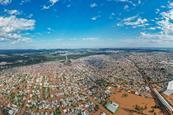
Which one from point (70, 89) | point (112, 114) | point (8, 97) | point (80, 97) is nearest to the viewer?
point (112, 114)

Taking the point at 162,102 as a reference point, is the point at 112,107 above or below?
below

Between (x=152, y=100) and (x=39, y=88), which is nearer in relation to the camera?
(x=152, y=100)

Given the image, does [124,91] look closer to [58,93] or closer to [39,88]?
[58,93]

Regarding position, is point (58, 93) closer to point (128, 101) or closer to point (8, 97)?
point (8, 97)

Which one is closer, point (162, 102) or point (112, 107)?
point (112, 107)

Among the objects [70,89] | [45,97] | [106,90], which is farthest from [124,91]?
[45,97]

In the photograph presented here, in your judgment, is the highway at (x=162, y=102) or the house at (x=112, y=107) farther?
the house at (x=112, y=107)

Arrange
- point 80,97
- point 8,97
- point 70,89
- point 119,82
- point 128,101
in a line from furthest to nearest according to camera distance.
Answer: point 119,82, point 70,89, point 8,97, point 80,97, point 128,101

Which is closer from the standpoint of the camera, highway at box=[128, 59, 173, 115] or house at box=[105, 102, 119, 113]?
highway at box=[128, 59, 173, 115]

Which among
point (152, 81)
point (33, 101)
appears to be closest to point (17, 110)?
point (33, 101)
